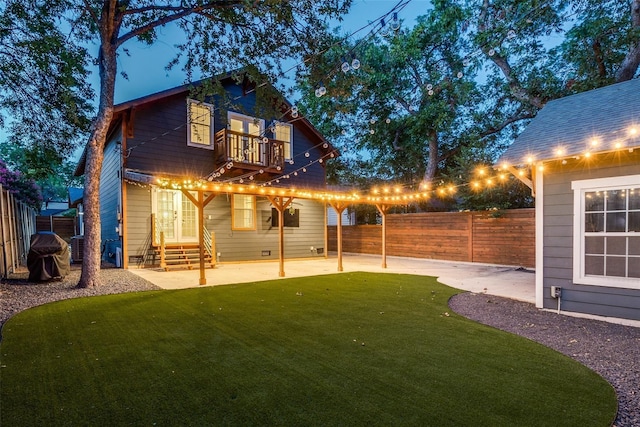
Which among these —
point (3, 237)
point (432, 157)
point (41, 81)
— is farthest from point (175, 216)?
point (432, 157)

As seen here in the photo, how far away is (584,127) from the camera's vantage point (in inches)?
201

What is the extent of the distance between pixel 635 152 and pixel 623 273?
1.63 metres

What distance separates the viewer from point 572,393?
258 cm

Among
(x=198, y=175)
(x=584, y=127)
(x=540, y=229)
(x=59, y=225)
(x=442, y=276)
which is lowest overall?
(x=442, y=276)

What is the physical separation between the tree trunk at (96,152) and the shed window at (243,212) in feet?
15.7

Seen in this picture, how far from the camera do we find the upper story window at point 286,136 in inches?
505

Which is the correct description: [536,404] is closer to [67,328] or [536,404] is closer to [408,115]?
[67,328]

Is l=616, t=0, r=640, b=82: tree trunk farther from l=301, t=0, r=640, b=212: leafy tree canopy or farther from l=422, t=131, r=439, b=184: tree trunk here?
l=422, t=131, r=439, b=184: tree trunk

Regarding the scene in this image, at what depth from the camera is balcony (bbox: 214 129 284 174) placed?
10773 mm

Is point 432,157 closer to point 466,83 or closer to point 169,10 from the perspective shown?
point 466,83

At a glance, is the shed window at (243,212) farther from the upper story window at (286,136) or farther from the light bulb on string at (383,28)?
the light bulb on string at (383,28)

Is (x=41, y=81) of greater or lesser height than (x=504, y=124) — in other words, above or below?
below

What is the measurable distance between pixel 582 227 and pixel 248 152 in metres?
9.22

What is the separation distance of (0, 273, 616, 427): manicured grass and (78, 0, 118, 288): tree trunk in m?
1.89
